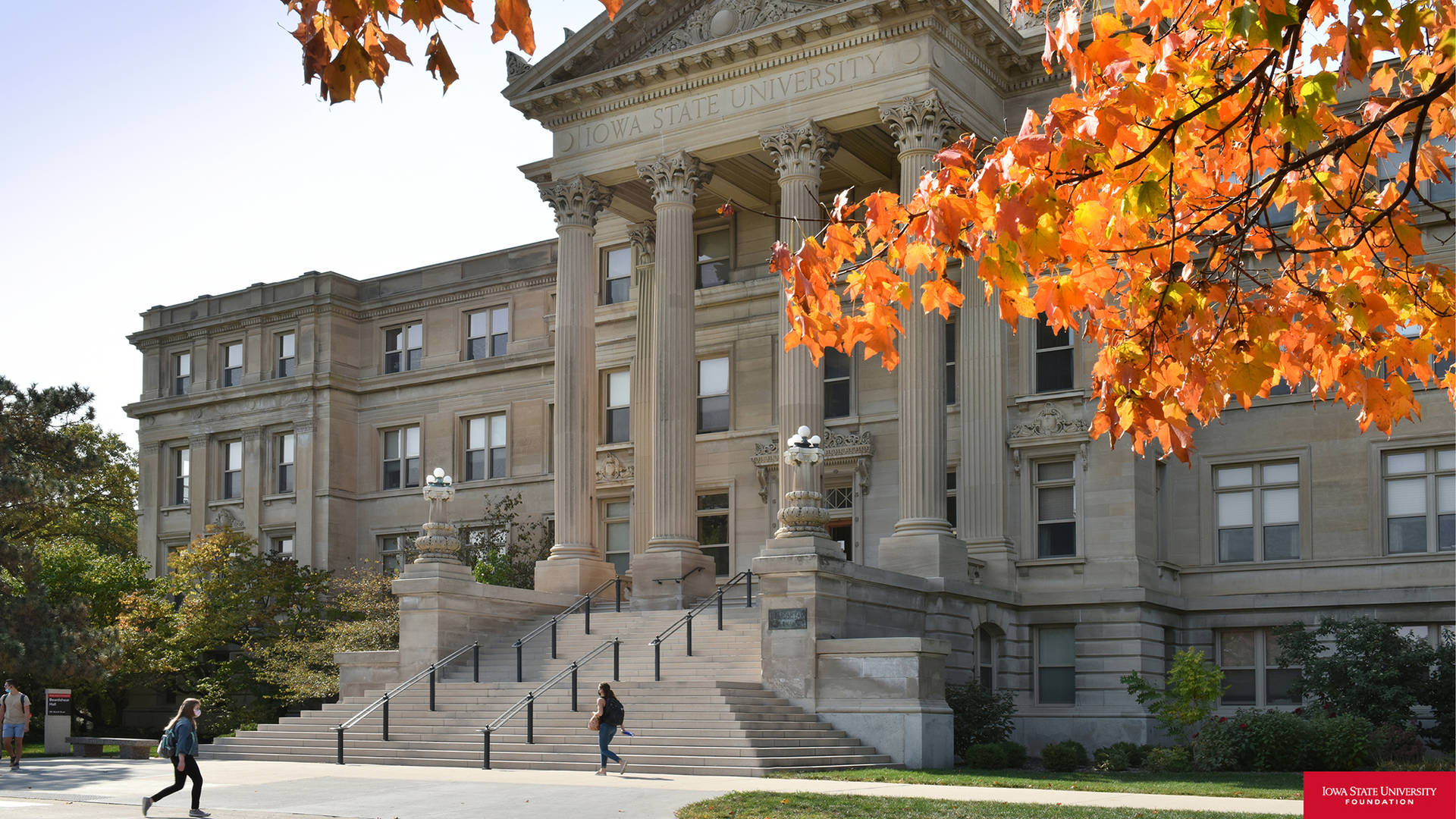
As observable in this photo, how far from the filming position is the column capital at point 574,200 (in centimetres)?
4025

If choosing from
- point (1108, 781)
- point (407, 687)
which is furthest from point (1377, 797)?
point (407, 687)

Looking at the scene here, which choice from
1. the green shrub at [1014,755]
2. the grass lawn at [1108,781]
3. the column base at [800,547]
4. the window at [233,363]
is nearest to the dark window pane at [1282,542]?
the green shrub at [1014,755]

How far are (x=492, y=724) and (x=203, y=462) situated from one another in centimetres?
3186

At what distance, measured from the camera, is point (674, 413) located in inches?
1483

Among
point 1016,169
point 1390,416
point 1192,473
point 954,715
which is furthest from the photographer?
point 1192,473

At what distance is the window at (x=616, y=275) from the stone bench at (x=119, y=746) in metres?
18.2

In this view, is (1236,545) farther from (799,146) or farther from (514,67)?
(514,67)

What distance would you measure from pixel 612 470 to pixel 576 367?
5869mm

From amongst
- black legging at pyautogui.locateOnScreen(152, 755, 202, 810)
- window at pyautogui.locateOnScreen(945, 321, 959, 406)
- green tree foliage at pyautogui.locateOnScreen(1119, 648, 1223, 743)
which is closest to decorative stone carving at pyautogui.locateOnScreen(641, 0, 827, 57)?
window at pyautogui.locateOnScreen(945, 321, 959, 406)

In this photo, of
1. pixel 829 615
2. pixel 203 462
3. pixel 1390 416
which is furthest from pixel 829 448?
pixel 1390 416

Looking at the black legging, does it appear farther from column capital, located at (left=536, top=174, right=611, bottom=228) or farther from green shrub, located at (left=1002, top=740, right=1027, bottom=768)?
column capital, located at (left=536, top=174, right=611, bottom=228)

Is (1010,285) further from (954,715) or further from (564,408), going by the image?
(564,408)

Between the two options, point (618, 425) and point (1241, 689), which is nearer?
point (1241, 689)

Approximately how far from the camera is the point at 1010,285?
8617 millimetres
